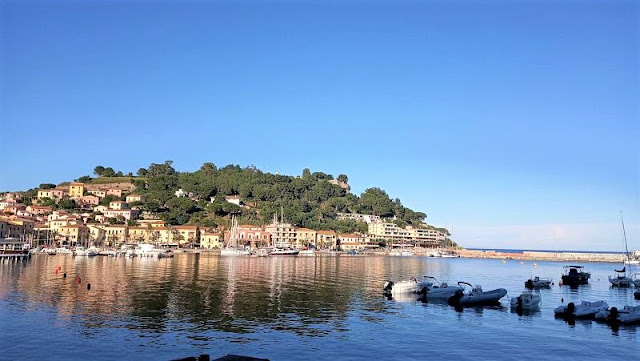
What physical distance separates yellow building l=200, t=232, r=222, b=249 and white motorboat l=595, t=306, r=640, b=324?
13942cm

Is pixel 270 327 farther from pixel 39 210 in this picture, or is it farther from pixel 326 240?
pixel 39 210

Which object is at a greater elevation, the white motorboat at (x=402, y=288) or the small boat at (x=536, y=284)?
the white motorboat at (x=402, y=288)

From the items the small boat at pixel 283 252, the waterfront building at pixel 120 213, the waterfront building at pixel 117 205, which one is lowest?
the small boat at pixel 283 252

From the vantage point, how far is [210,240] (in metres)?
169

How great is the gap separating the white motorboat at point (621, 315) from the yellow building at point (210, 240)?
139424mm

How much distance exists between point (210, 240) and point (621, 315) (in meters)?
144

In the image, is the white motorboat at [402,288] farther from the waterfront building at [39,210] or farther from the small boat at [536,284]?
the waterfront building at [39,210]

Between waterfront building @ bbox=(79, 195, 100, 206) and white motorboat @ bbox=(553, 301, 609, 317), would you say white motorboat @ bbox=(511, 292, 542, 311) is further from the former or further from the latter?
waterfront building @ bbox=(79, 195, 100, 206)

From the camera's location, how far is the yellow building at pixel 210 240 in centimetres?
16725

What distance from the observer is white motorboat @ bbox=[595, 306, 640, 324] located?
124ft

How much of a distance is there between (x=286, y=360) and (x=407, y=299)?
2735cm

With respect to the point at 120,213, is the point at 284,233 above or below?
below

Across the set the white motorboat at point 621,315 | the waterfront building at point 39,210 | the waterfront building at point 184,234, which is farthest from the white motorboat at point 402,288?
the waterfront building at point 39,210

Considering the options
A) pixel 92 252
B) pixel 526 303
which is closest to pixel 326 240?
pixel 92 252
